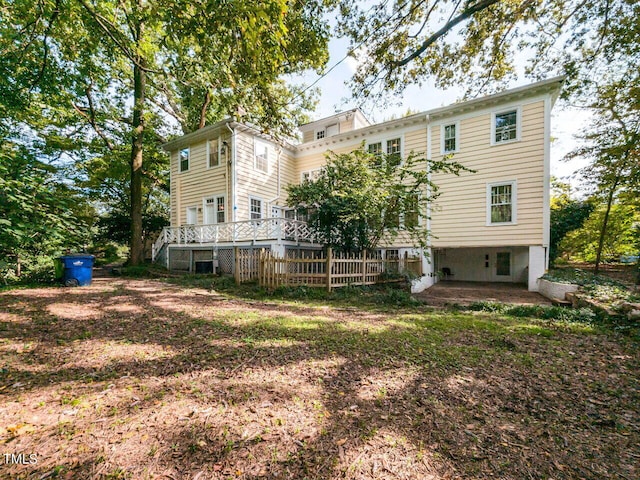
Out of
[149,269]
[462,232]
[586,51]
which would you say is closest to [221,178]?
[149,269]

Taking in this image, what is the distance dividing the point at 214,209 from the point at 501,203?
550 inches

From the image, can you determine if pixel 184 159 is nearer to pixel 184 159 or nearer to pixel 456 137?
pixel 184 159

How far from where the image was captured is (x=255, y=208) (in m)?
14.7

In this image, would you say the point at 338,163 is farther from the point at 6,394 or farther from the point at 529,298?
the point at 6,394

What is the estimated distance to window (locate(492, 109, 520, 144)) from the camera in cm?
1102

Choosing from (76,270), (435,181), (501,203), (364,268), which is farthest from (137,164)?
(501,203)

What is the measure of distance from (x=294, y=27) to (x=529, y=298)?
10.2m

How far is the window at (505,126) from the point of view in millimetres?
11023

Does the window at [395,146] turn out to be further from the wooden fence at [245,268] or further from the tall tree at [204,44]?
the wooden fence at [245,268]

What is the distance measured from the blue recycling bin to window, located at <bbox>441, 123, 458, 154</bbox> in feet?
47.9

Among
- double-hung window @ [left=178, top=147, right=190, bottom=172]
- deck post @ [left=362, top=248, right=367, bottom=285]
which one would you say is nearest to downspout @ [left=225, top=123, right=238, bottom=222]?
double-hung window @ [left=178, top=147, right=190, bottom=172]

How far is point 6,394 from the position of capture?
2408mm

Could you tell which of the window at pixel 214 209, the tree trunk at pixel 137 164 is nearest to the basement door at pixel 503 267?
the window at pixel 214 209

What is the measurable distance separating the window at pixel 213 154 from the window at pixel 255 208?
2.74 m
